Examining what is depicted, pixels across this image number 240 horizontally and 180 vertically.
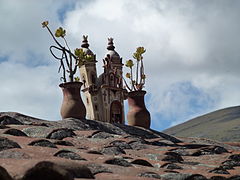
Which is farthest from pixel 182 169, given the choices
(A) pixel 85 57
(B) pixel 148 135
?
(A) pixel 85 57

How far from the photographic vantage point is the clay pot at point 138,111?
10141mm

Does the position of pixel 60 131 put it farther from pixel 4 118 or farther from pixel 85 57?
pixel 85 57

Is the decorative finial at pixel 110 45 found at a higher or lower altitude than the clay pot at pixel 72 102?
higher

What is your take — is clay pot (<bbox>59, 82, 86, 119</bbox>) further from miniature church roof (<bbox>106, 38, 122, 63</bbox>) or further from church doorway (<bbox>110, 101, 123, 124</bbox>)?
miniature church roof (<bbox>106, 38, 122, 63</bbox>)

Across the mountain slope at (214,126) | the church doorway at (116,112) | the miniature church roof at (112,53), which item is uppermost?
the mountain slope at (214,126)

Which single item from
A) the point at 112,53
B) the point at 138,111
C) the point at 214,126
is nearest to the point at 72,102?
the point at 138,111

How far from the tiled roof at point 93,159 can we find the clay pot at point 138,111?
Answer: 12.3 feet

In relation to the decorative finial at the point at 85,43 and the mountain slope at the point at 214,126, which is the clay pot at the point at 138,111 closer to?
the decorative finial at the point at 85,43

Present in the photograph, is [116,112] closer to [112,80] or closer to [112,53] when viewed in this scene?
[112,80]

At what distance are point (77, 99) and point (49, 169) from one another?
7126mm

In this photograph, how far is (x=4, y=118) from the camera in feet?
19.1

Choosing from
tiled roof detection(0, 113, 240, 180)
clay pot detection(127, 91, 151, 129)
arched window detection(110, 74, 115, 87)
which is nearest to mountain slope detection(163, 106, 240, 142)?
arched window detection(110, 74, 115, 87)

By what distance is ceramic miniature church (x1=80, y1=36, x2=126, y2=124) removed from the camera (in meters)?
15.1

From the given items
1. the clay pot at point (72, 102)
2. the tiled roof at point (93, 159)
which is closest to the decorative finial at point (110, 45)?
the clay pot at point (72, 102)
